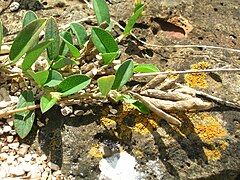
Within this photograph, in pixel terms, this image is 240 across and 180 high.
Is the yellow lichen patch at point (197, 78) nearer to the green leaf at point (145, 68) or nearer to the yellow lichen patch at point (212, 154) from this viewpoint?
the green leaf at point (145, 68)

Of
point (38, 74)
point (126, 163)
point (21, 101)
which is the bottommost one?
point (126, 163)

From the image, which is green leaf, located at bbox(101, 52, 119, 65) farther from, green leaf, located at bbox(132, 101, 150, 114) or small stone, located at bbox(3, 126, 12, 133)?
small stone, located at bbox(3, 126, 12, 133)

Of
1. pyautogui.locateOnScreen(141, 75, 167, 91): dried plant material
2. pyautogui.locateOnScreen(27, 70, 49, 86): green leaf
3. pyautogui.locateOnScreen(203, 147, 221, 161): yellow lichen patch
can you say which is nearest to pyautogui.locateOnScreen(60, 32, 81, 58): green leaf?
pyautogui.locateOnScreen(27, 70, 49, 86): green leaf

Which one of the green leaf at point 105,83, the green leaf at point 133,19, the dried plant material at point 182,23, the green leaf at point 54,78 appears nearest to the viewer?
the green leaf at point 105,83

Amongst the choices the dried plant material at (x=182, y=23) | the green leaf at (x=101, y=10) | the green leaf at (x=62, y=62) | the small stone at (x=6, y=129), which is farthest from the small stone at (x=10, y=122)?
the dried plant material at (x=182, y=23)

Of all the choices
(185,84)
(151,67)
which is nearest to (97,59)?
(151,67)

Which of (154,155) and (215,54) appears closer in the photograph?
(154,155)

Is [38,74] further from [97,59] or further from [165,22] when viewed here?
[165,22]
